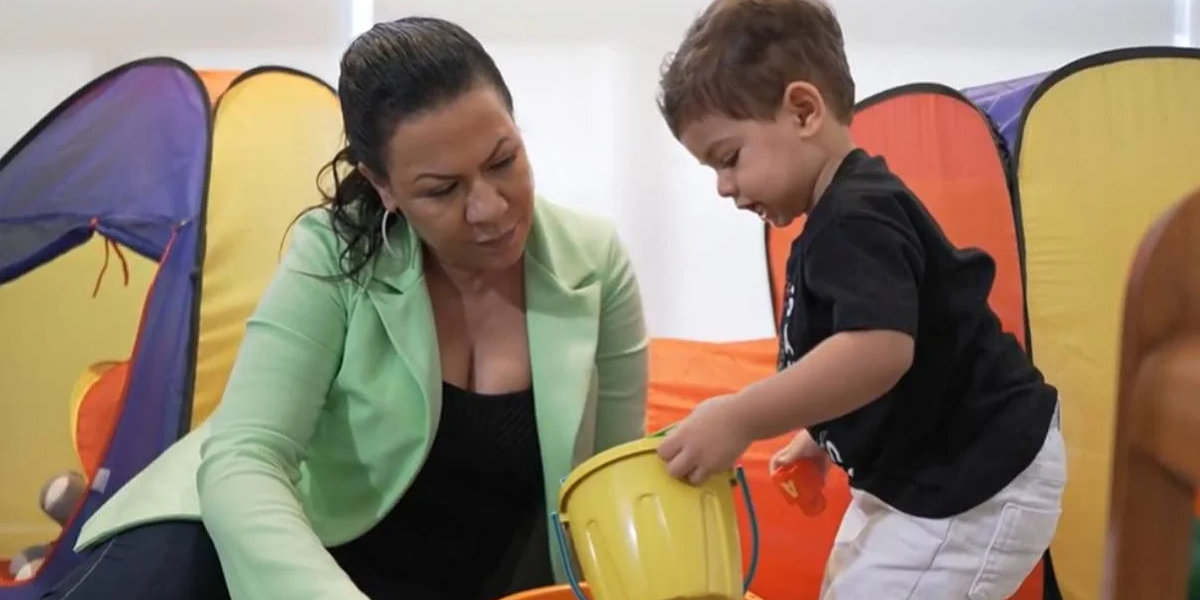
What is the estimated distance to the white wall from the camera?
214 centimetres

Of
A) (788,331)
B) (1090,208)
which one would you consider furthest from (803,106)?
(1090,208)

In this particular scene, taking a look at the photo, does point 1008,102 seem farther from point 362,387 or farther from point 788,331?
point 362,387

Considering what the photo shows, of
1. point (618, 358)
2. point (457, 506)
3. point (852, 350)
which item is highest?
point (852, 350)

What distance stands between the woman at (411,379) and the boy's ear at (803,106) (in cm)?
23

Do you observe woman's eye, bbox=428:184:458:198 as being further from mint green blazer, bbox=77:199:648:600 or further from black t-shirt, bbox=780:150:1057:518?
black t-shirt, bbox=780:150:1057:518

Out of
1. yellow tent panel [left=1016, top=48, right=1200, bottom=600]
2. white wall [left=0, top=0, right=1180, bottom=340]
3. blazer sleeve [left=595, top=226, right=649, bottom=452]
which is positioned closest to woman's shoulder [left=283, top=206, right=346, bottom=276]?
blazer sleeve [left=595, top=226, right=649, bottom=452]

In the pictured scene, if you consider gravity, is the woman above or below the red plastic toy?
above

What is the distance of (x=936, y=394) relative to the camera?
0.88 meters

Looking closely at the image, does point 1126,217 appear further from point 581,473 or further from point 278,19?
point 278,19

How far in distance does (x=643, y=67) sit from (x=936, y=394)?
1398mm

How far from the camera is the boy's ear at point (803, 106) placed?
882mm

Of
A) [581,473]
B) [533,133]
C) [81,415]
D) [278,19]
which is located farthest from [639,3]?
[581,473]

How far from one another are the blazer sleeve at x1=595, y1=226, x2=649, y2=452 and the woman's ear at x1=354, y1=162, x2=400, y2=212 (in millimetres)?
227

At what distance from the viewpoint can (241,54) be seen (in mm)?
2125
